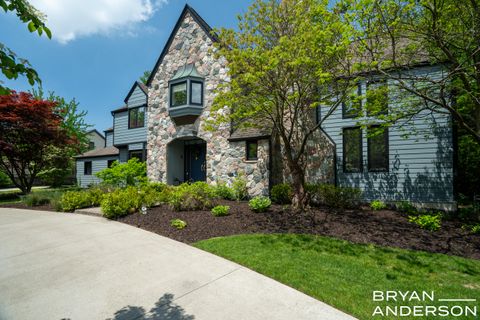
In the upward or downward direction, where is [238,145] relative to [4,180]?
upward

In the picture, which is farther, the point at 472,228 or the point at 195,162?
the point at 195,162

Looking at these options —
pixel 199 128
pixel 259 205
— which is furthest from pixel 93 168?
pixel 259 205

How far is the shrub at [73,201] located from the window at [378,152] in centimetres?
1190

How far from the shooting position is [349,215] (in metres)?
7.99

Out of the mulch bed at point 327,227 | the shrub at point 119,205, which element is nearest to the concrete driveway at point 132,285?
the mulch bed at point 327,227

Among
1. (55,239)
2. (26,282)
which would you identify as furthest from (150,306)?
(55,239)

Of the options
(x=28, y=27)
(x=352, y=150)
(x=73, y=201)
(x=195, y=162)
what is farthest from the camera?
(x=195, y=162)

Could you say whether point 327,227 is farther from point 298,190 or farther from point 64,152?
point 64,152

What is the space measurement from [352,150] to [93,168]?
21278 millimetres

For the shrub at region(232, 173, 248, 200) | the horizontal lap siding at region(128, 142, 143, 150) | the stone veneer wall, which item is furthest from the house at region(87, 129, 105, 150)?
the shrub at region(232, 173, 248, 200)

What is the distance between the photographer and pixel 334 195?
923 centimetres

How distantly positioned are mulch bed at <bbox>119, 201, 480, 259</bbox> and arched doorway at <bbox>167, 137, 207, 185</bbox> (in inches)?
239

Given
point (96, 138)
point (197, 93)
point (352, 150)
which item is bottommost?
point (352, 150)

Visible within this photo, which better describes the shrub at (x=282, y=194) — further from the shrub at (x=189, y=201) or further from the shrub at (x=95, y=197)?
the shrub at (x=95, y=197)
